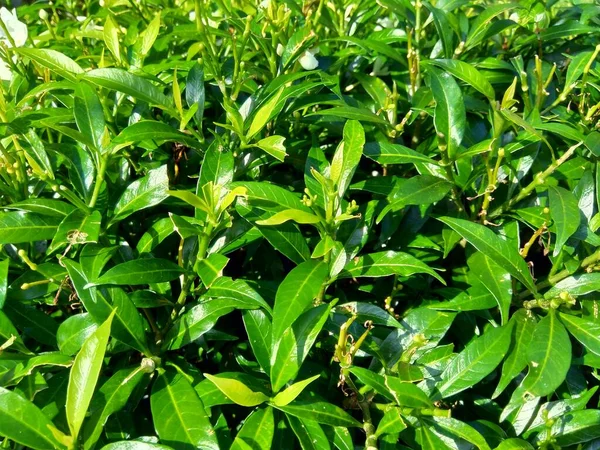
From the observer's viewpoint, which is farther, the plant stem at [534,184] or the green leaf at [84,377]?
the plant stem at [534,184]

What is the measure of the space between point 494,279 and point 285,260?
0.51 meters

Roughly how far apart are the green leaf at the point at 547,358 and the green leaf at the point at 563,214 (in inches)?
5.6

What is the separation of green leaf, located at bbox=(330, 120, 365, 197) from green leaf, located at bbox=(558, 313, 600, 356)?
475 millimetres

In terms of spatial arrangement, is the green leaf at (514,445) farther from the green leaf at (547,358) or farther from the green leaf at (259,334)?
the green leaf at (259,334)

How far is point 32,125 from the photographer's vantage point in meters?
1.28

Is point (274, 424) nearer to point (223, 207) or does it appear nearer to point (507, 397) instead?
point (223, 207)

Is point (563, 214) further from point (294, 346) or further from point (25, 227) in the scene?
point (25, 227)

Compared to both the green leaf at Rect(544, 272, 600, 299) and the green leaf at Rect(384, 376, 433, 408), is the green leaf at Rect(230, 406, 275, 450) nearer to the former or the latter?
the green leaf at Rect(384, 376, 433, 408)

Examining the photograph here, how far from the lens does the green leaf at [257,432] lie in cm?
99

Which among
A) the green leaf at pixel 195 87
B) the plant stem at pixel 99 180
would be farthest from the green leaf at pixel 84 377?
the green leaf at pixel 195 87

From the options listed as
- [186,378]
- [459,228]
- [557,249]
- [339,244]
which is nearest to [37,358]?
[186,378]

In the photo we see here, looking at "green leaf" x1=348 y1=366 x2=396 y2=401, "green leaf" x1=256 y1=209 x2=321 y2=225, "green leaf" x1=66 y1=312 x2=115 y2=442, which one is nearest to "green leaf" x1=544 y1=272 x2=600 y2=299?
"green leaf" x1=348 y1=366 x2=396 y2=401

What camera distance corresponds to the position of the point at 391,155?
4.28 ft

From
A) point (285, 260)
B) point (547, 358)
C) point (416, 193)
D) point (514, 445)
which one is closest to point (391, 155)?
point (416, 193)
